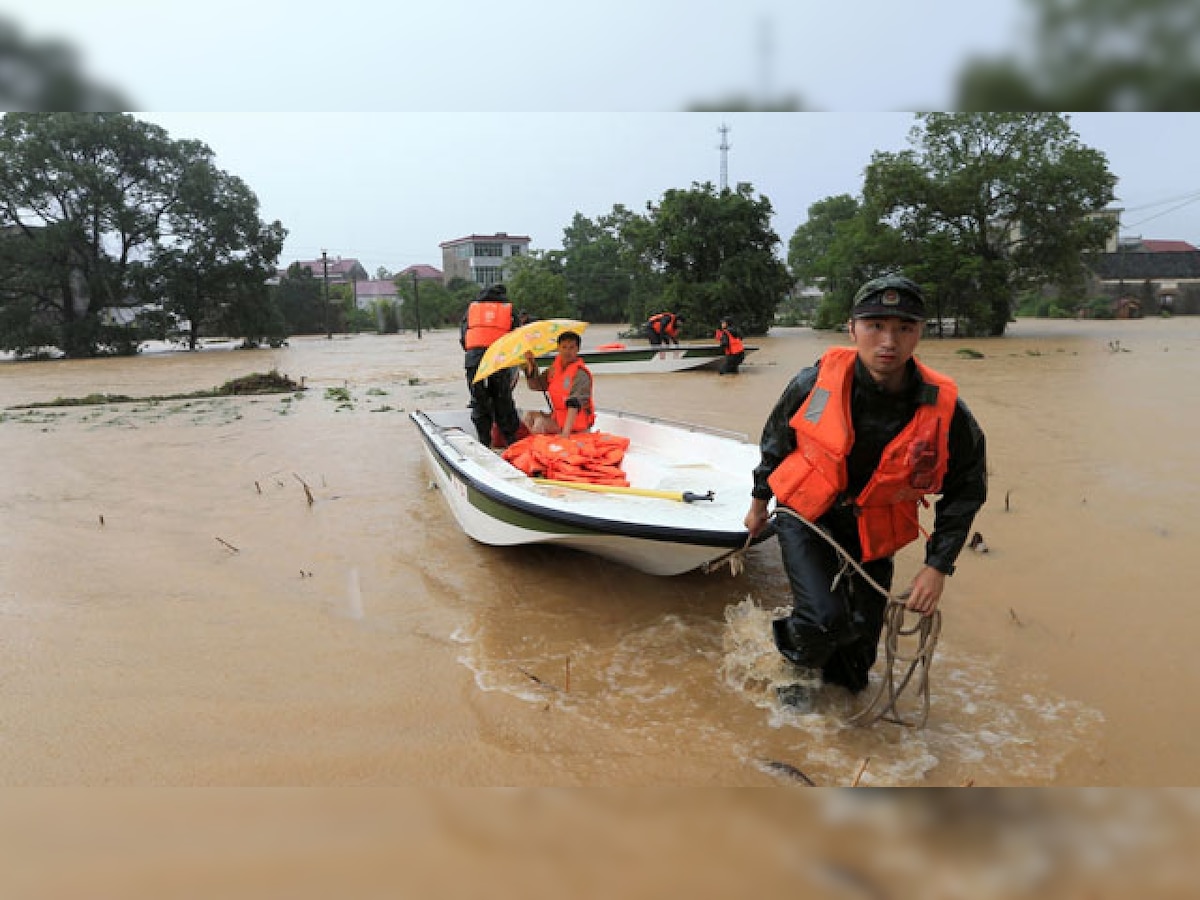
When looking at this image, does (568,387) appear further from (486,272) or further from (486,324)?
(486,272)

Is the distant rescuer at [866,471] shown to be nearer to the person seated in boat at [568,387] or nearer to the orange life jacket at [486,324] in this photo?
the person seated in boat at [568,387]

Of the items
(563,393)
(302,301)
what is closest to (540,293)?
(302,301)

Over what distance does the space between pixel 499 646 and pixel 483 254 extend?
206 ft

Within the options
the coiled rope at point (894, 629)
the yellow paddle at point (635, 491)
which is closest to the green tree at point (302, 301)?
the yellow paddle at point (635, 491)

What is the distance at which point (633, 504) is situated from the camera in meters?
4.10

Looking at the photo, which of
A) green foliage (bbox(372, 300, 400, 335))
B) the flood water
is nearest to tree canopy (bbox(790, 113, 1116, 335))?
the flood water

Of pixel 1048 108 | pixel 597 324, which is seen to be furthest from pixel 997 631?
pixel 597 324

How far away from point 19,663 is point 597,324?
4684cm

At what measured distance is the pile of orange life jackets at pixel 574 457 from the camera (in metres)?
4.83

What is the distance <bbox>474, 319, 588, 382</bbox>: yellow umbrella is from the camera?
5.08 metres

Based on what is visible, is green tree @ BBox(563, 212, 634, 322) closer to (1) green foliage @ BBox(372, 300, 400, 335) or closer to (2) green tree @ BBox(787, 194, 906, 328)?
(1) green foliage @ BBox(372, 300, 400, 335)

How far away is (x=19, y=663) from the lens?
359 centimetres

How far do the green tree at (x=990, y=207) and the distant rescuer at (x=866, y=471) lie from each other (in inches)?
946

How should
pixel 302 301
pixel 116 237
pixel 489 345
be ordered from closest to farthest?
pixel 489 345 < pixel 116 237 < pixel 302 301
